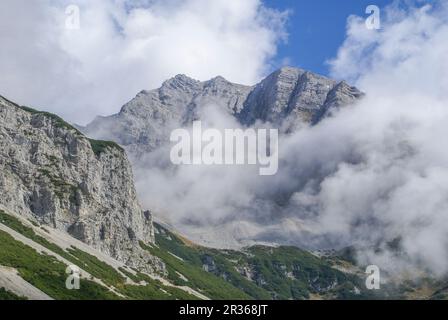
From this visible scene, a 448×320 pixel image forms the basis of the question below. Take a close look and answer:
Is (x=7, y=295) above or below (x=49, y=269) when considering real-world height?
below

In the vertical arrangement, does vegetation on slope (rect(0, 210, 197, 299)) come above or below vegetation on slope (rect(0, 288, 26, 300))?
above

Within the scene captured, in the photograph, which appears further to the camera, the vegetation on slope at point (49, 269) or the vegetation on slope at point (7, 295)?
the vegetation on slope at point (49, 269)

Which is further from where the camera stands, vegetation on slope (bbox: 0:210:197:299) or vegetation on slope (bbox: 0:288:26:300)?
vegetation on slope (bbox: 0:210:197:299)

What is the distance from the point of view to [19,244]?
167875mm

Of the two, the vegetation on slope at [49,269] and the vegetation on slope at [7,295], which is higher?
the vegetation on slope at [49,269]

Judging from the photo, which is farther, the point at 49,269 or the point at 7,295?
the point at 49,269
